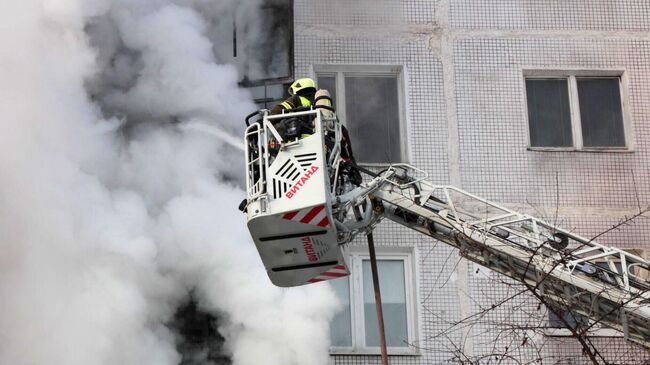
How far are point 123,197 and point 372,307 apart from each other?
9.60 feet

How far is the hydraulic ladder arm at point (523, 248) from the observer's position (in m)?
12.2

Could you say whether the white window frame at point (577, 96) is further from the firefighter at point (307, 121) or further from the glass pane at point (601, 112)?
the firefighter at point (307, 121)

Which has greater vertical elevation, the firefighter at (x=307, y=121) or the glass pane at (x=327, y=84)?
the glass pane at (x=327, y=84)

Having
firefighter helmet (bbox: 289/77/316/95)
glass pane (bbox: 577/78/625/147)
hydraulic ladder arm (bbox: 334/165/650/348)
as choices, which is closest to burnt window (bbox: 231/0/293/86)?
firefighter helmet (bbox: 289/77/316/95)

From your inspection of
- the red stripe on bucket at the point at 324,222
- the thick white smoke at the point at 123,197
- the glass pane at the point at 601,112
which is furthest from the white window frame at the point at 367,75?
the red stripe on bucket at the point at 324,222

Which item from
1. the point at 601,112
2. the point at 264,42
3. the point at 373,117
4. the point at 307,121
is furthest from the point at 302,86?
the point at 601,112

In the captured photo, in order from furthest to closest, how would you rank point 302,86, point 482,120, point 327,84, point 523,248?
1. point 327,84
2. point 482,120
3. point 302,86
4. point 523,248

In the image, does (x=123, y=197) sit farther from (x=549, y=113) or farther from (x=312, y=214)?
(x=549, y=113)

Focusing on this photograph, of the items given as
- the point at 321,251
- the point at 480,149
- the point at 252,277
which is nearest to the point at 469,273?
the point at 480,149

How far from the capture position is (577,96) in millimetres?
16188

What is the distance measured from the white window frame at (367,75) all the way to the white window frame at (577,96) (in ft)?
4.59

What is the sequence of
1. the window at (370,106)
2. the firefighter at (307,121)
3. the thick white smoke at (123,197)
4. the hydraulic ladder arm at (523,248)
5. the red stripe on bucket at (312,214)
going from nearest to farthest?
the red stripe on bucket at (312,214) → the firefighter at (307,121) → the hydraulic ladder arm at (523,248) → the thick white smoke at (123,197) → the window at (370,106)

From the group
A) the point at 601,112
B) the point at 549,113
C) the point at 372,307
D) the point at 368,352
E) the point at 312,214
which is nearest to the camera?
the point at 312,214

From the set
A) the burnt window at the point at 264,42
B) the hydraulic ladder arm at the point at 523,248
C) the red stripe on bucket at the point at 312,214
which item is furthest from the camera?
the burnt window at the point at 264,42
